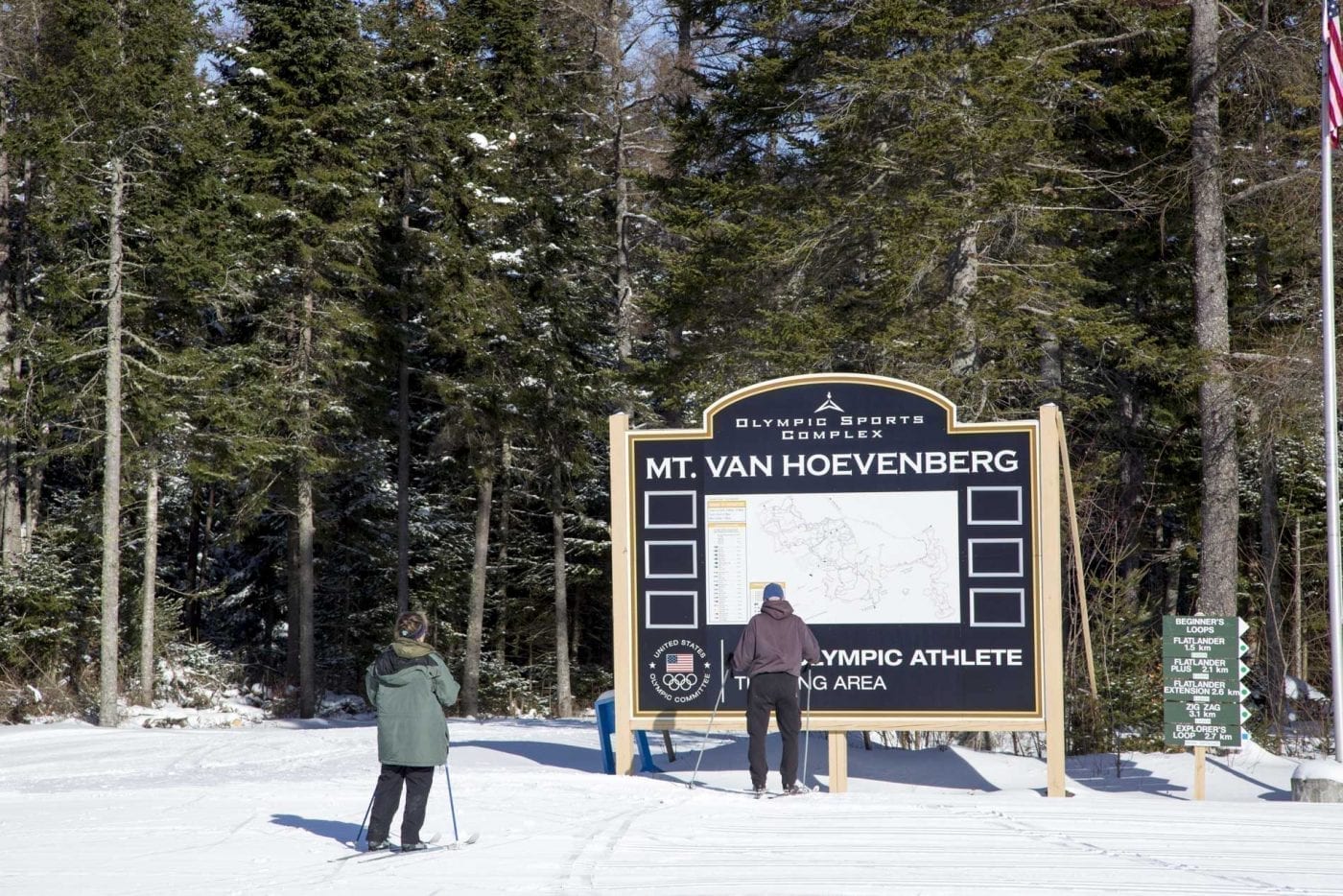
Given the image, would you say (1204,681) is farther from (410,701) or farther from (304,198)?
(304,198)

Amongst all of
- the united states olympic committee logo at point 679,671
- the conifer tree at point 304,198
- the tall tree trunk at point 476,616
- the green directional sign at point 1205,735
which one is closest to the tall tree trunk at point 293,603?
the conifer tree at point 304,198

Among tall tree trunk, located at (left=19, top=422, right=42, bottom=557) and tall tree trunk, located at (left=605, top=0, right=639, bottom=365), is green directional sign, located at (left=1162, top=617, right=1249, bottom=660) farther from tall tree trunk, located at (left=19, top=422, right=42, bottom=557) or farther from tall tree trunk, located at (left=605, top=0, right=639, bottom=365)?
tall tree trunk, located at (left=19, top=422, right=42, bottom=557)

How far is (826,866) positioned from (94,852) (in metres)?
4.60

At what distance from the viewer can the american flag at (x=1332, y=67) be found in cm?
1377

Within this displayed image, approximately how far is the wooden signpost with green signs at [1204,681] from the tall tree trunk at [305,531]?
774 inches

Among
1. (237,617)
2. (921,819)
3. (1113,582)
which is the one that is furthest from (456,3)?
(921,819)

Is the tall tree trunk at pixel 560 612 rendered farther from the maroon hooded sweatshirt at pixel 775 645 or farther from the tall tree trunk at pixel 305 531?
the maroon hooded sweatshirt at pixel 775 645

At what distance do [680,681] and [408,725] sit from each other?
423cm

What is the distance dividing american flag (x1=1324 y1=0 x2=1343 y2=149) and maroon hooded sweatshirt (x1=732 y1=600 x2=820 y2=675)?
24.6 ft

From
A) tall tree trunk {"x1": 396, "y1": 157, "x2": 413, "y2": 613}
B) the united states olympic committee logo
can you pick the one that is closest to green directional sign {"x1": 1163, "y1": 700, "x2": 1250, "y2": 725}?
the united states olympic committee logo

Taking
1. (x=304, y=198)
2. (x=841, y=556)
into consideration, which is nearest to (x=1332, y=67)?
(x=841, y=556)

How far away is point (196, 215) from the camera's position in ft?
85.4

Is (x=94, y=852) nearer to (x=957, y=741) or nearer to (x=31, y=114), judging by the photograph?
(x=957, y=741)

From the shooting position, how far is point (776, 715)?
11.5m
